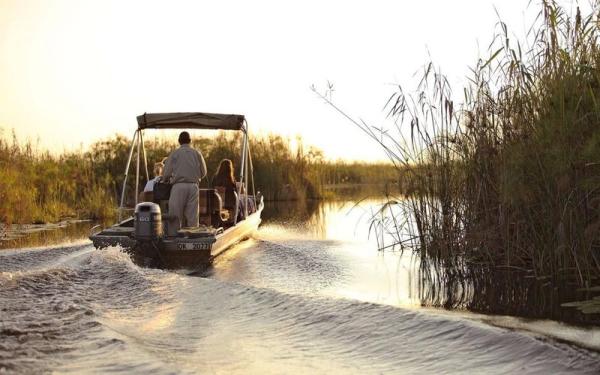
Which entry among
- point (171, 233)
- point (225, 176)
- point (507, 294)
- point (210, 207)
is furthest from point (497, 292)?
point (225, 176)

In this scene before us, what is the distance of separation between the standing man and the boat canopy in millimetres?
1452

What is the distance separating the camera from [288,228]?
16859mm

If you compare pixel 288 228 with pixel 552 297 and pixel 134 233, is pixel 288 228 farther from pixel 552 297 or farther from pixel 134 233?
pixel 552 297

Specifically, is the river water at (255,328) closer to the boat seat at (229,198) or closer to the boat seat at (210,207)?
the boat seat at (210,207)

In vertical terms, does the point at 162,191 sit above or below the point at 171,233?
above

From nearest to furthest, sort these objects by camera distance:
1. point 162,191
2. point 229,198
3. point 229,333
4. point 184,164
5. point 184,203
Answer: point 229,333
point 184,164
point 184,203
point 162,191
point 229,198

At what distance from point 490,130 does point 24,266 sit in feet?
21.9

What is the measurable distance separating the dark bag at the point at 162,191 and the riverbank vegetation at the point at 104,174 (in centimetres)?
676

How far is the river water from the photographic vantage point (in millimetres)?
5148

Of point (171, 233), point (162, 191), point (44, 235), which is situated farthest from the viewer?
point (44, 235)

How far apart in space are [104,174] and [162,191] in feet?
44.1

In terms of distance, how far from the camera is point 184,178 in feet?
38.1

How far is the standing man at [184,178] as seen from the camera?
11.6m

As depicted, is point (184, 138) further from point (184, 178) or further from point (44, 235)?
point (44, 235)
